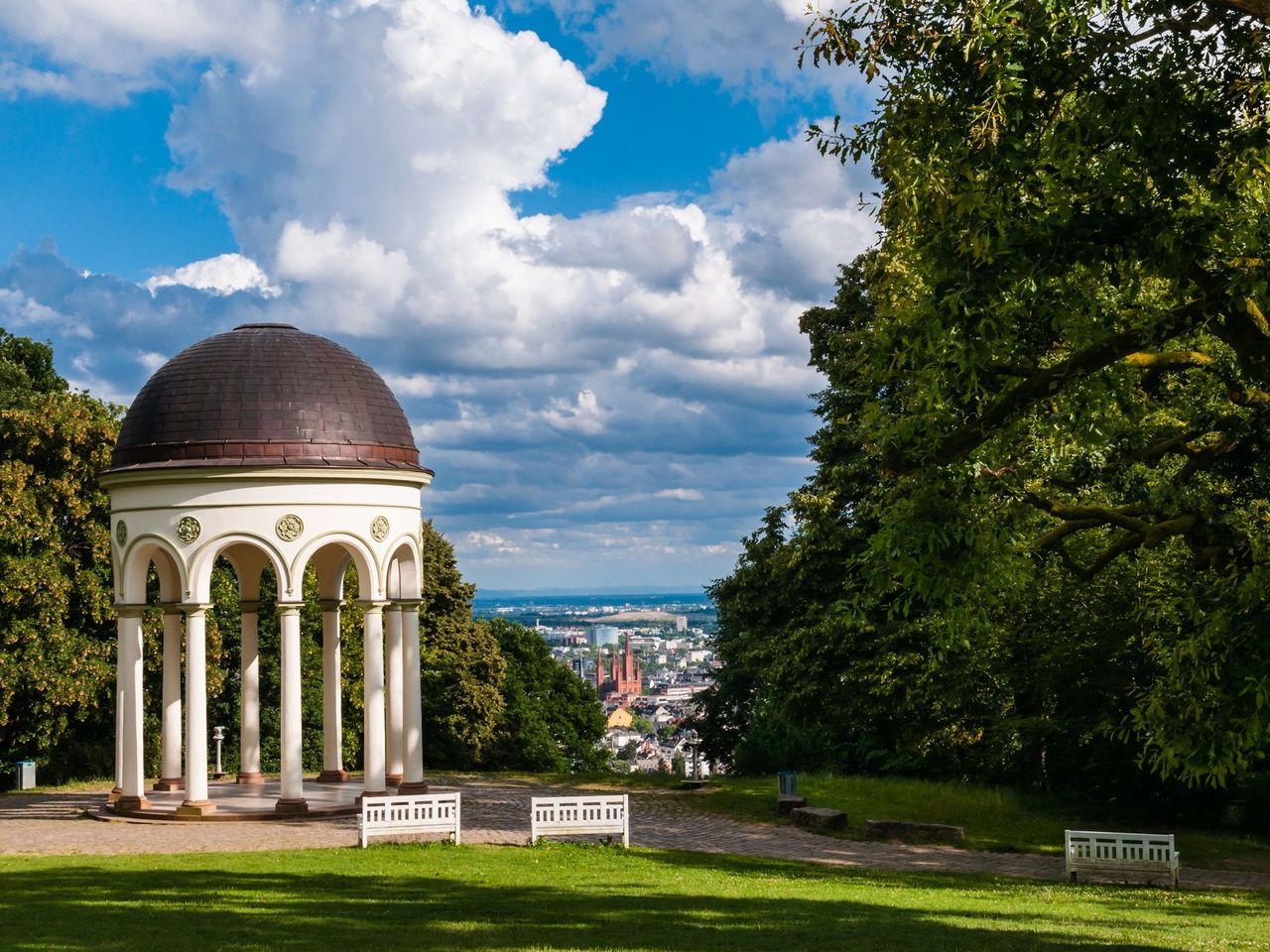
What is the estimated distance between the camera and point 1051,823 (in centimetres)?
2602

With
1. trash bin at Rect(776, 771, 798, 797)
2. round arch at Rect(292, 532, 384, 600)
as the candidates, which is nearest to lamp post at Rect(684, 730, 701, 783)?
trash bin at Rect(776, 771, 798, 797)

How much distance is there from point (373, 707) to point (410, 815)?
3.78 m

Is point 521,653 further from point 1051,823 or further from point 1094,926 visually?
point 1094,926

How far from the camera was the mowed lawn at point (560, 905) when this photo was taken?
1402cm

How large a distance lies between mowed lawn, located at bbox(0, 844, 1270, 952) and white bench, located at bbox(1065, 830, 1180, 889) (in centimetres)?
55

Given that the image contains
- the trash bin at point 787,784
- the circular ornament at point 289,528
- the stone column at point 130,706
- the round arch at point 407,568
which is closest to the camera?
the circular ornament at point 289,528

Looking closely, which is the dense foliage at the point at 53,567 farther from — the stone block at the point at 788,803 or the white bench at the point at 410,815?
the stone block at the point at 788,803

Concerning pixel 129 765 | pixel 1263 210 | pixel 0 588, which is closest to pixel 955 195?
pixel 1263 210

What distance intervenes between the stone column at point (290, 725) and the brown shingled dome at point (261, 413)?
2.96 meters

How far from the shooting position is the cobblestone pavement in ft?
70.5

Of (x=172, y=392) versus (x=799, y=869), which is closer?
(x=799, y=869)

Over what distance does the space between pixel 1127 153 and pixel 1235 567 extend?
428 cm

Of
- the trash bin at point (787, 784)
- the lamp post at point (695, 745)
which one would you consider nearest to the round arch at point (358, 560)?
the trash bin at point (787, 784)

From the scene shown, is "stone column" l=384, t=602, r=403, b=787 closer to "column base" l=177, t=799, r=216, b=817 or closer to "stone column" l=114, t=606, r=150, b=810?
"column base" l=177, t=799, r=216, b=817
